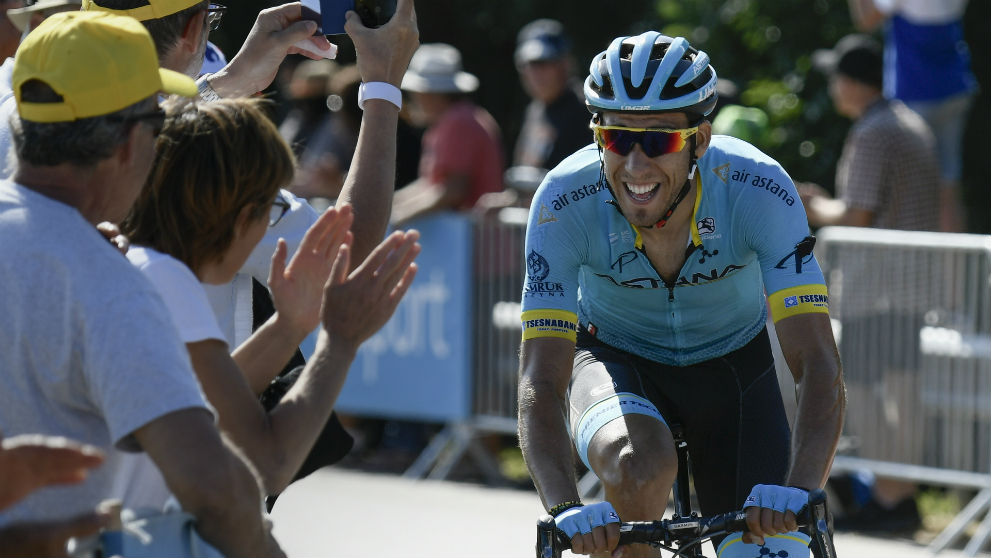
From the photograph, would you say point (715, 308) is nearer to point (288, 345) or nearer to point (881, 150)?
point (288, 345)

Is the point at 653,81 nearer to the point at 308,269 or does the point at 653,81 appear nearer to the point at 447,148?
the point at 308,269

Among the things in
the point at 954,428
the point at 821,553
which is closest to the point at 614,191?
the point at 821,553

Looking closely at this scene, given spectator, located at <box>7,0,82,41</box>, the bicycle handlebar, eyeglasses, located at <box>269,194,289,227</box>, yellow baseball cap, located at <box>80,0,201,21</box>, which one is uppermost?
yellow baseball cap, located at <box>80,0,201,21</box>

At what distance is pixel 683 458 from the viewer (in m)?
4.30

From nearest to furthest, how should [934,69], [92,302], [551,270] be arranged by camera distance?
[92,302], [551,270], [934,69]

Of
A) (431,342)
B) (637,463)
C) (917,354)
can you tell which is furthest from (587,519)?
(431,342)

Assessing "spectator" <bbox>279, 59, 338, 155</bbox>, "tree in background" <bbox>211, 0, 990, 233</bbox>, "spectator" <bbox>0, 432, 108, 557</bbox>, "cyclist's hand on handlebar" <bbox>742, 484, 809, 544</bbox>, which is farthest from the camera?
"tree in background" <bbox>211, 0, 990, 233</bbox>

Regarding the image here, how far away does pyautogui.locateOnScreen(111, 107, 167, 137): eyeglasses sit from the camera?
2785 millimetres

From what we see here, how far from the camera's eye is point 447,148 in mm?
9031

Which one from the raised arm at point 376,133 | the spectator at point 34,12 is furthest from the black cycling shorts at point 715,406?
the spectator at point 34,12

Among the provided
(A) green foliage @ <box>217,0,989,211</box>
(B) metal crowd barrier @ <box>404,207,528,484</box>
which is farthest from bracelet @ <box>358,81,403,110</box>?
(A) green foliage @ <box>217,0,989,211</box>

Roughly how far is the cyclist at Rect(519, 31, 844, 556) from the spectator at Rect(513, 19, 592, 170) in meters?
4.45

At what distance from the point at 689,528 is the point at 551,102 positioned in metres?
5.98

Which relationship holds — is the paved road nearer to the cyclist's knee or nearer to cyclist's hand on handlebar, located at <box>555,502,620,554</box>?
the cyclist's knee
